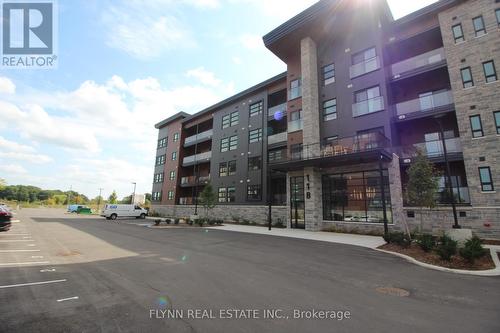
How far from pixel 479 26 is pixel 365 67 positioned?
24.7 feet

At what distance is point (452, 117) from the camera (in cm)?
1762

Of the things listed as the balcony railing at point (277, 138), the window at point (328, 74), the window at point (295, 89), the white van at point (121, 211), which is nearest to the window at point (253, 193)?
the balcony railing at point (277, 138)

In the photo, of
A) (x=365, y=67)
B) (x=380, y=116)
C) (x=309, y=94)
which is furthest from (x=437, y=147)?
(x=309, y=94)

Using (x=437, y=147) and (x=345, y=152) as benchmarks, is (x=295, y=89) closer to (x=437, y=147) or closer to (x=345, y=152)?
(x=345, y=152)

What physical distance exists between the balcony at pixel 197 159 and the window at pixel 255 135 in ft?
26.5

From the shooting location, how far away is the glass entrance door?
21578 millimetres

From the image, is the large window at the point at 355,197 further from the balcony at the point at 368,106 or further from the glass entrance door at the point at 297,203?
the balcony at the point at 368,106

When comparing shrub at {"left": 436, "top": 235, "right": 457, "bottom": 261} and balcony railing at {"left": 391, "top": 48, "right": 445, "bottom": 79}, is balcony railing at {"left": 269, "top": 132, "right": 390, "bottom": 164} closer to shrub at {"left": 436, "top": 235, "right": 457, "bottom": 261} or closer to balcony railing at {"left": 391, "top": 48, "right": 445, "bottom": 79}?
balcony railing at {"left": 391, "top": 48, "right": 445, "bottom": 79}

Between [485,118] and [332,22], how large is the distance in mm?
14098

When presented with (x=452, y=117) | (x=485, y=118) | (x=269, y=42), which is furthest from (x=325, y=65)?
(x=485, y=118)

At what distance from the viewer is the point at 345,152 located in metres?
17.5

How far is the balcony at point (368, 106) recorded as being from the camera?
1855cm

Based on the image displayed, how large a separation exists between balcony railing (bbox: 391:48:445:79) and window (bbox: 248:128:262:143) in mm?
14726

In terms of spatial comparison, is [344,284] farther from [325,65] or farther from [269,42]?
[269,42]
